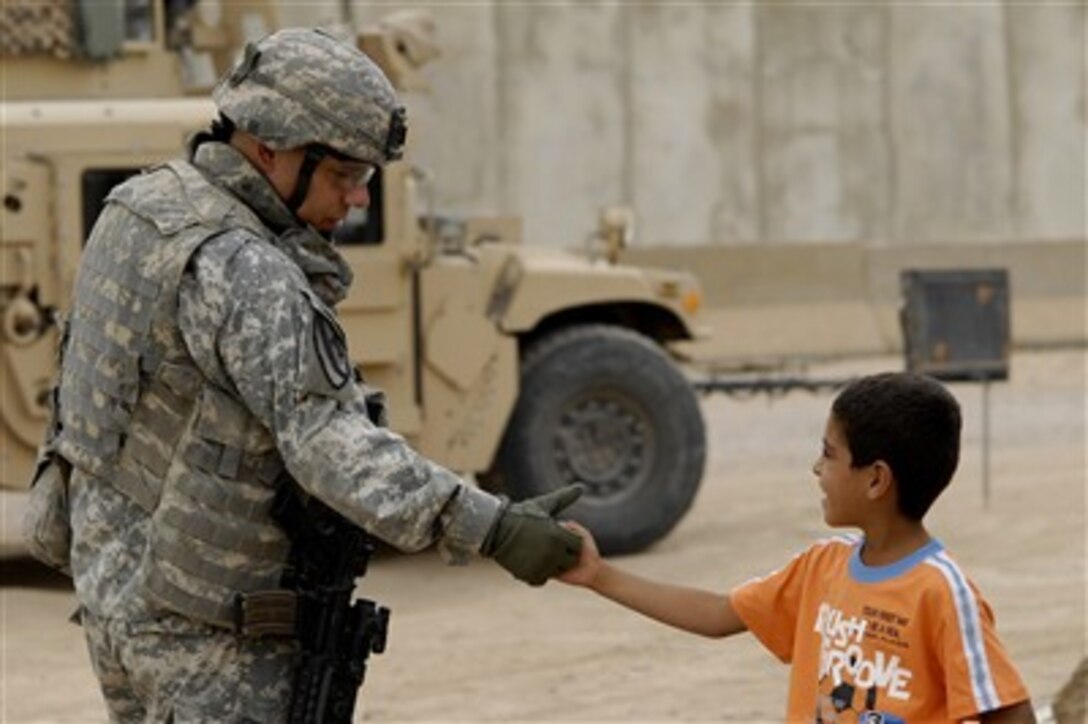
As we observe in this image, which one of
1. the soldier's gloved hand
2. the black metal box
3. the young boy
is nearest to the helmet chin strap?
the soldier's gloved hand

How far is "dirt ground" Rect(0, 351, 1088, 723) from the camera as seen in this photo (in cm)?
872

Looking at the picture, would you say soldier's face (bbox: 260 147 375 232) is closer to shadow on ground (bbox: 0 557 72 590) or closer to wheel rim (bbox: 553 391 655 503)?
shadow on ground (bbox: 0 557 72 590)

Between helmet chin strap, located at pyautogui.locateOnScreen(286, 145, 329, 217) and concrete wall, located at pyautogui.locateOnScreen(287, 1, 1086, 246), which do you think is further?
concrete wall, located at pyautogui.locateOnScreen(287, 1, 1086, 246)

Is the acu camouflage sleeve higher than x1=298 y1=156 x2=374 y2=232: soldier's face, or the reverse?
x1=298 y1=156 x2=374 y2=232: soldier's face

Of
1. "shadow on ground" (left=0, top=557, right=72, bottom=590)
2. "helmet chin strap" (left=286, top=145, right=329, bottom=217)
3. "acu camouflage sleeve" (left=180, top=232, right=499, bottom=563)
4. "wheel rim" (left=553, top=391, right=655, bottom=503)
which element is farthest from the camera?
"wheel rim" (left=553, top=391, right=655, bottom=503)

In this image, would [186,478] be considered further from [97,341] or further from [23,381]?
[23,381]

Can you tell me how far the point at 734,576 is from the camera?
11.2m

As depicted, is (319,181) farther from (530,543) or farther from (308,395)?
(530,543)

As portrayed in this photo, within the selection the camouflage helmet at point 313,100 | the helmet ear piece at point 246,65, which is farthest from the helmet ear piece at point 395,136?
the helmet ear piece at point 246,65

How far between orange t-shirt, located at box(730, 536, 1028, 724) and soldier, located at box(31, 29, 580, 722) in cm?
47

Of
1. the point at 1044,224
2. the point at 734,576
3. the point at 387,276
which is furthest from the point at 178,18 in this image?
the point at 1044,224

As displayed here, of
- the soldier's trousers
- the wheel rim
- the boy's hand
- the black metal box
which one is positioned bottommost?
the wheel rim

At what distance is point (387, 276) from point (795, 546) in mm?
2153

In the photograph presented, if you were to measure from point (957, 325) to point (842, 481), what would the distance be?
871 cm
